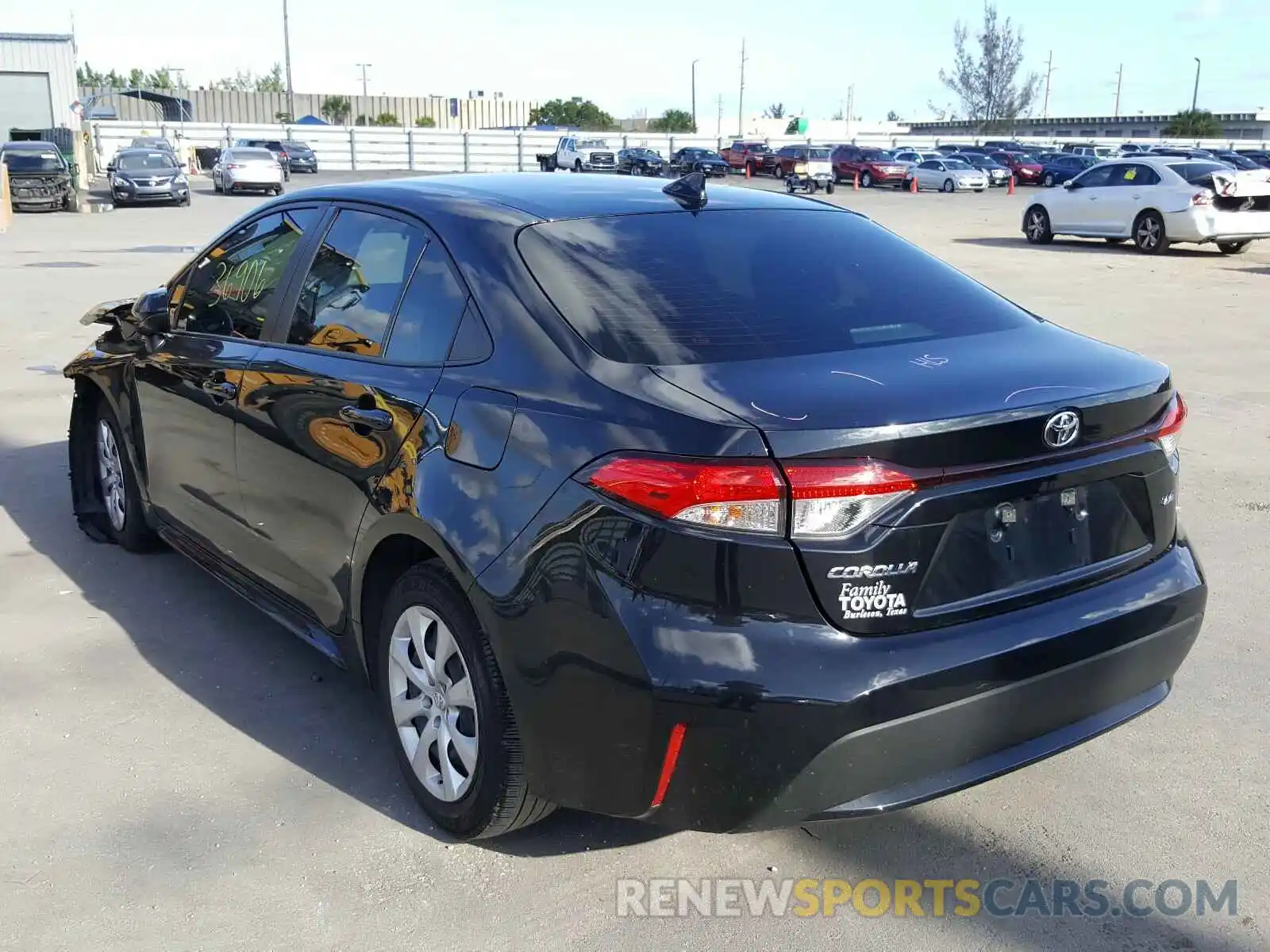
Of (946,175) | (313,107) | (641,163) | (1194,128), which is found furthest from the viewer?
(313,107)

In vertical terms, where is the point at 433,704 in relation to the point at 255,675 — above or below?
above

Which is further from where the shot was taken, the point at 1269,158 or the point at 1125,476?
A: the point at 1269,158

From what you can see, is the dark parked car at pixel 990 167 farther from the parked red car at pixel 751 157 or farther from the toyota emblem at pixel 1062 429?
the toyota emblem at pixel 1062 429

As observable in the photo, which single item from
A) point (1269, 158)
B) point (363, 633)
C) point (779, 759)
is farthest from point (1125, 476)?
point (1269, 158)

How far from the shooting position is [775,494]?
101 inches

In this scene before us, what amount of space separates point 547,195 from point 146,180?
31531mm

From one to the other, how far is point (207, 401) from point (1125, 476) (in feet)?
10.3

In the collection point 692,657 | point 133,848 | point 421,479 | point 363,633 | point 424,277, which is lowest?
point 133,848

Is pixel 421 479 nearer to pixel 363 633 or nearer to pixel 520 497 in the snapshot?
pixel 520 497

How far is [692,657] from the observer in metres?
2.57

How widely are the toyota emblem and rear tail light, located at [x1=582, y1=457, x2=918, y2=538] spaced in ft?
1.40

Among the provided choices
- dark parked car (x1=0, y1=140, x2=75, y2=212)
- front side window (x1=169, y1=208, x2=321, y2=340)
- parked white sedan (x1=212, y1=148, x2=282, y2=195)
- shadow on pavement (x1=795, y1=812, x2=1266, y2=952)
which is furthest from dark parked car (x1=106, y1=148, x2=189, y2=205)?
shadow on pavement (x1=795, y1=812, x2=1266, y2=952)

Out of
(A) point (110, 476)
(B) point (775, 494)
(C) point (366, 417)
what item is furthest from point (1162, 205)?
(B) point (775, 494)

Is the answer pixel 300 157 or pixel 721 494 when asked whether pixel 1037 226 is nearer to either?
pixel 721 494
